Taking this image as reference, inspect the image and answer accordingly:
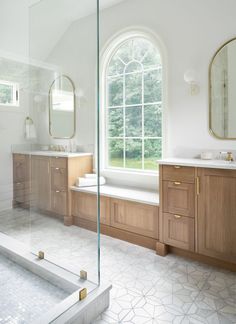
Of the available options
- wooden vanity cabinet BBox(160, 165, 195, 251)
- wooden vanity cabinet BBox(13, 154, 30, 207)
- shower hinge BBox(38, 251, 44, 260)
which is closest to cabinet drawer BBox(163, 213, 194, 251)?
wooden vanity cabinet BBox(160, 165, 195, 251)

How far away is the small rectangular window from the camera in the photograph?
3170 mm

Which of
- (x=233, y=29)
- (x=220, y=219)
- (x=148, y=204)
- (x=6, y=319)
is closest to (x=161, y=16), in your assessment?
(x=233, y=29)

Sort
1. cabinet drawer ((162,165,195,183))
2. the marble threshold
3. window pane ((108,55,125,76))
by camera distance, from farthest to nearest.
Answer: window pane ((108,55,125,76)), cabinet drawer ((162,165,195,183)), the marble threshold

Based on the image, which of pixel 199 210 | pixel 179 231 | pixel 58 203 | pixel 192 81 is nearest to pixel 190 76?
pixel 192 81

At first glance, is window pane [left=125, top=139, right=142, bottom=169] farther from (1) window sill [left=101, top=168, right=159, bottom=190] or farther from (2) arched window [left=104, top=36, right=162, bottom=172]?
(1) window sill [left=101, top=168, right=159, bottom=190]

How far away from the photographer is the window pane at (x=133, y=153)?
333 centimetres

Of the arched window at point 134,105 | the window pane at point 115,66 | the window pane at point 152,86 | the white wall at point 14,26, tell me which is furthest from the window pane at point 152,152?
the white wall at point 14,26

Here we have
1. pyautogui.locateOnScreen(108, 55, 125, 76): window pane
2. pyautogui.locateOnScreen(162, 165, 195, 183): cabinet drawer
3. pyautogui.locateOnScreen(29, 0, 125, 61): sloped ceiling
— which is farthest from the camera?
pyautogui.locateOnScreen(108, 55, 125, 76): window pane

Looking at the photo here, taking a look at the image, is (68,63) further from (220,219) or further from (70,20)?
(220,219)

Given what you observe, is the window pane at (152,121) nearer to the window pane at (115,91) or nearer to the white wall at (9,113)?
the window pane at (115,91)

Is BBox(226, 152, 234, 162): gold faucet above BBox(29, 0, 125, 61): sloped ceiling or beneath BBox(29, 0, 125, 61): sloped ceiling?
beneath

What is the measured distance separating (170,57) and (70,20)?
1148 millimetres

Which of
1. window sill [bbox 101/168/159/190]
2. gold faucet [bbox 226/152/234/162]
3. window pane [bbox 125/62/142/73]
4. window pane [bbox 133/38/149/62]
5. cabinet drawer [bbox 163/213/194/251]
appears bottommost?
cabinet drawer [bbox 163/213/194/251]

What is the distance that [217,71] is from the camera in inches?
102
